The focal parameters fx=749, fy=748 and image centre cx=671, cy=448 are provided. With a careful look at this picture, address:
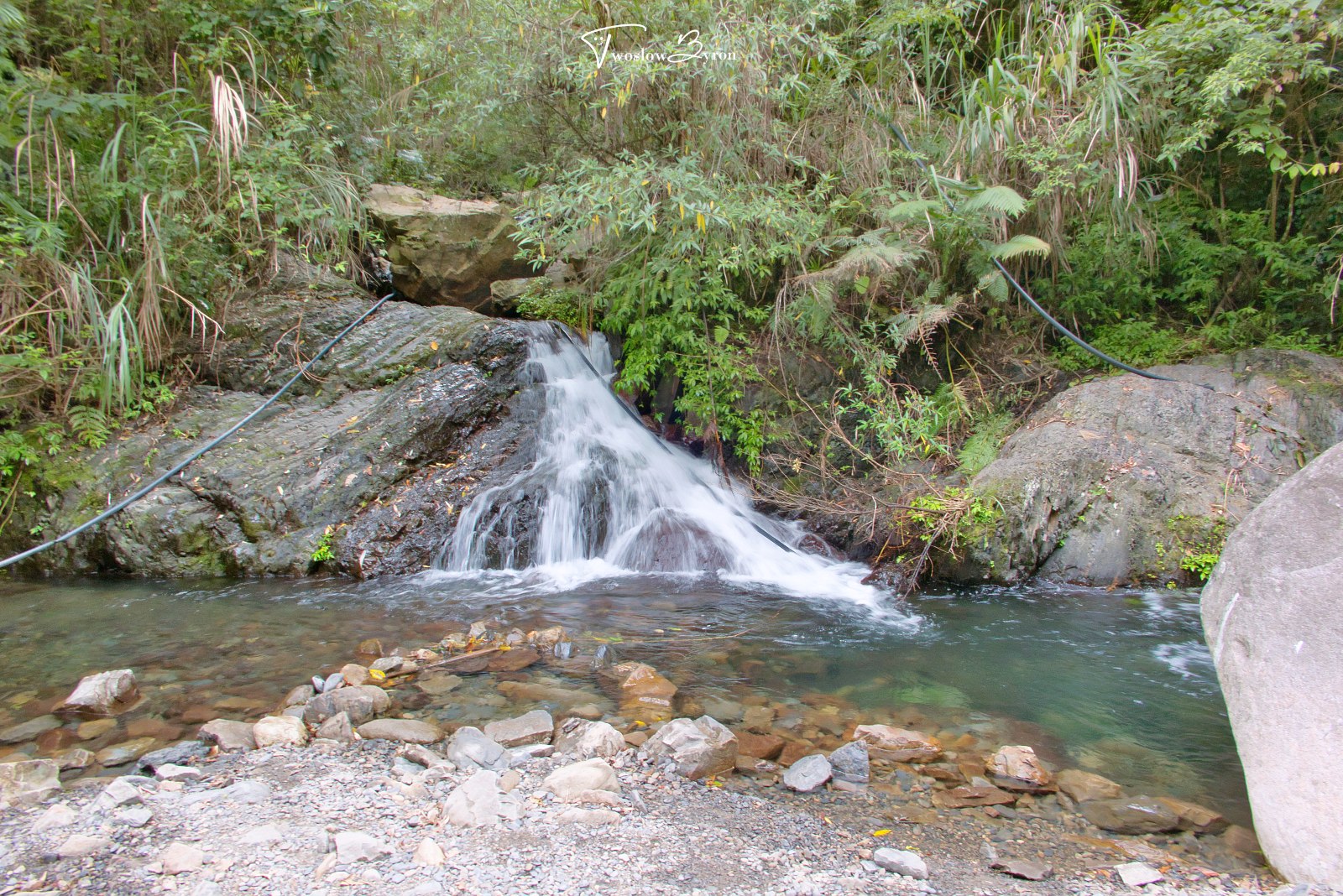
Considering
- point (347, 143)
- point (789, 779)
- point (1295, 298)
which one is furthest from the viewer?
point (347, 143)

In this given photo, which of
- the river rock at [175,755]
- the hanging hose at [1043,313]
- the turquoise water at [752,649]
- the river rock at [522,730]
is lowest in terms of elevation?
the turquoise water at [752,649]

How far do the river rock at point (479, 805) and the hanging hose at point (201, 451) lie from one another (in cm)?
346

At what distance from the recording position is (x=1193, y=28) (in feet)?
18.3

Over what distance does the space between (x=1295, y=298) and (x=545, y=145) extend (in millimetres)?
6738

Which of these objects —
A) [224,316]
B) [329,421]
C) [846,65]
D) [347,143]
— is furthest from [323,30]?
[846,65]

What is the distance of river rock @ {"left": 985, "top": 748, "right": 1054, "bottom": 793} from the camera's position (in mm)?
2799

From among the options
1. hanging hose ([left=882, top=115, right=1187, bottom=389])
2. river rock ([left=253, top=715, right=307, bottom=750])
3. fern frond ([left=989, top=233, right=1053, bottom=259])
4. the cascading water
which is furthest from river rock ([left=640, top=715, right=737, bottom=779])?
hanging hose ([left=882, top=115, right=1187, bottom=389])

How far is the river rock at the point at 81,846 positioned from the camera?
2129 millimetres

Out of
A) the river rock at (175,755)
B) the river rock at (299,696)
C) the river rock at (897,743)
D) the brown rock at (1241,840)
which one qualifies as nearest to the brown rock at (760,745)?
the river rock at (897,743)

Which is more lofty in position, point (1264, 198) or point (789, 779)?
point (1264, 198)

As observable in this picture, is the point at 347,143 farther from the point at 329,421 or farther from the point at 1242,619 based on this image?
the point at 1242,619

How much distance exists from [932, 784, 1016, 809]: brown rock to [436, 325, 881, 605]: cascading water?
2432mm

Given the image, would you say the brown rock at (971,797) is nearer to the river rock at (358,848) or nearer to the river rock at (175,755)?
the river rock at (358,848)

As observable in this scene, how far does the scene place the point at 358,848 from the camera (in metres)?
2.17
